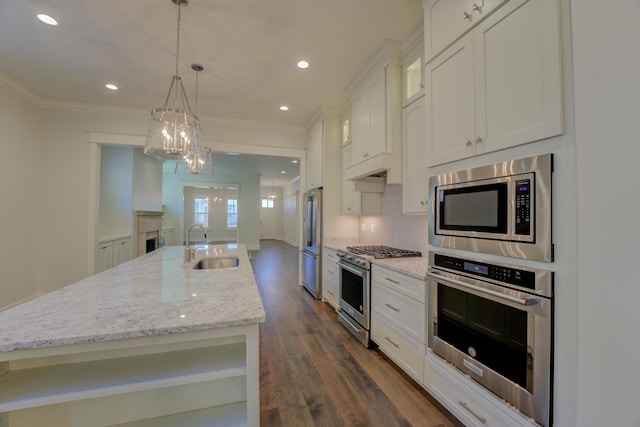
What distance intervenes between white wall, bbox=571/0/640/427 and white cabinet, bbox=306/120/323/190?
321 centimetres

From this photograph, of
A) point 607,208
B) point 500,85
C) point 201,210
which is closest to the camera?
point 607,208

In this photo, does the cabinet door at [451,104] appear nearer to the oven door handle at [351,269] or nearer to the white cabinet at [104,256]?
the oven door handle at [351,269]

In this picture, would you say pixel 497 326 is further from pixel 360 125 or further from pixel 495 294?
pixel 360 125

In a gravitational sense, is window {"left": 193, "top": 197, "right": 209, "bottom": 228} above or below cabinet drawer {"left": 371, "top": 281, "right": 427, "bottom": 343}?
above

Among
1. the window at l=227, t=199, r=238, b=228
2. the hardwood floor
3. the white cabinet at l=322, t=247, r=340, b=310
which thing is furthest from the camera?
the window at l=227, t=199, r=238, b=228

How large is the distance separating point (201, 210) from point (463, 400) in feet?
38.6

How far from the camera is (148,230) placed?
221 inches

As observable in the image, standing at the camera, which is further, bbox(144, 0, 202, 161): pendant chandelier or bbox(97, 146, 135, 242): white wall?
bbox(97, 146, 135, 242): white wall

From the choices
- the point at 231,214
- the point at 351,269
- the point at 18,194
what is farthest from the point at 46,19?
the point at 231,214

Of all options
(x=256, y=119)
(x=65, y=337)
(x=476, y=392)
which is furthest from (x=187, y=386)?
(x=256, y=119)

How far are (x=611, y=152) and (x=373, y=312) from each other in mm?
2046

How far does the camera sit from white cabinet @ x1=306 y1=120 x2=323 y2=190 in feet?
13.2

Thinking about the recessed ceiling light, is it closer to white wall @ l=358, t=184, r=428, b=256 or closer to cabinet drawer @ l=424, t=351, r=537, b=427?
white wall @ l=358, t=184, r=428, b=256

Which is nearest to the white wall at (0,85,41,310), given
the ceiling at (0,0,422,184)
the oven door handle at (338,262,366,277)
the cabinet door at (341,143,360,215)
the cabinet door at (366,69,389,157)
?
the ceiling at (0,0,422,184)
